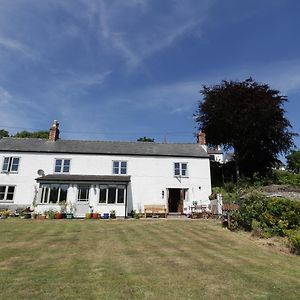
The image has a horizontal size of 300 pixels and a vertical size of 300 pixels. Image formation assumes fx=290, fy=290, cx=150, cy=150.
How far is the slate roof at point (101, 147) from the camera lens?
106 ft

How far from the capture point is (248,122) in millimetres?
34156

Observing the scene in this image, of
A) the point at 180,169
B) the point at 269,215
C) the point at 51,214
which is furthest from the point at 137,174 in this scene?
the point at 269,215

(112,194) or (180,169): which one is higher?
(180,169)

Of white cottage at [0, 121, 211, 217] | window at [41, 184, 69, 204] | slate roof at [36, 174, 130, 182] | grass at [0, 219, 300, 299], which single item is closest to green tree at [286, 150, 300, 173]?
white cottage at [0, 121, 211, 217]

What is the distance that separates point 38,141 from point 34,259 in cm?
2681

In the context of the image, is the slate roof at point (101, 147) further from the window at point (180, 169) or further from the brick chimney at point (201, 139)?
the window at point (180, 169)

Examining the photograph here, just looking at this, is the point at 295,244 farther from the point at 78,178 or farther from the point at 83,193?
the point at 78,178

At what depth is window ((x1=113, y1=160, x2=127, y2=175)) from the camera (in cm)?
3198

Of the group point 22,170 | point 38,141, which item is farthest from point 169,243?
point 38,141

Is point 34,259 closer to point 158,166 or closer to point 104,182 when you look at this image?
point 104,182

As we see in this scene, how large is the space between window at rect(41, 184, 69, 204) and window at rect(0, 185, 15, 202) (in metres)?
4.70

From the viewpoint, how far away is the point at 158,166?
32312 millimetres

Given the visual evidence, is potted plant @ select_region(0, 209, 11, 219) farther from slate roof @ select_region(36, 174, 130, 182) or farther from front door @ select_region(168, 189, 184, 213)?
front door @ select_region(168, 189, 184, 213)

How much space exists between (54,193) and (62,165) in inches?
174
